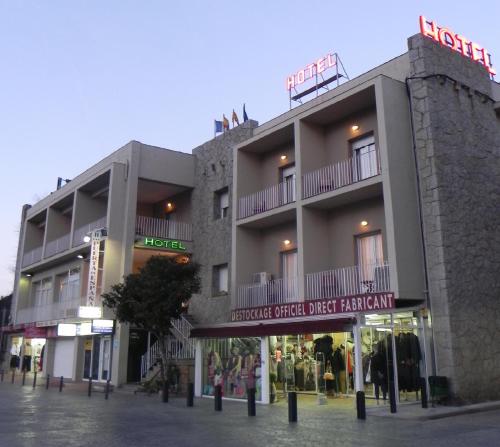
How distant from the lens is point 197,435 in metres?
11.1

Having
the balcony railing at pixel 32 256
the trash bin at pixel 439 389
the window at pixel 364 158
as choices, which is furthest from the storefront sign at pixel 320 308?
the balcony railing at pixel 32 256

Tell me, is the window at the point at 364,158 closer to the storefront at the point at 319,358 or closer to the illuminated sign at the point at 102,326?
the storefront at the point at 319,358

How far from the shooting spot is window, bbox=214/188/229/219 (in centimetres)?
2595

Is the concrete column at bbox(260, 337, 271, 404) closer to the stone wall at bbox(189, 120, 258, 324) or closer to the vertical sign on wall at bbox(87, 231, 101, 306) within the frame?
the stone wall at bbox(189, 120, 258, 324)

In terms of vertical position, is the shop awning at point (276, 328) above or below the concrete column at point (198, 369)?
above

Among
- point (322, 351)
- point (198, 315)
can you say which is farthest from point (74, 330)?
point (322, 351)

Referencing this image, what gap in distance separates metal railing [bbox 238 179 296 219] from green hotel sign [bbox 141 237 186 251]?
17.5 feet

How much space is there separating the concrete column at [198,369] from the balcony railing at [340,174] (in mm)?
7067

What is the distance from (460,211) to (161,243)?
48.1 ft

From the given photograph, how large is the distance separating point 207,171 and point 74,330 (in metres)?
10.6

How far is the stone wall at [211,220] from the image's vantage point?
24469 mm

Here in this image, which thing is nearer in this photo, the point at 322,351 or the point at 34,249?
the point at 322,351

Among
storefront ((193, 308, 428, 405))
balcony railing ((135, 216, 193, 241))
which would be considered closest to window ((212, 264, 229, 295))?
balcony railing ((135, 216, 193, 241))

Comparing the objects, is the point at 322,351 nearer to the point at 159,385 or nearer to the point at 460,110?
the point at 159,385
